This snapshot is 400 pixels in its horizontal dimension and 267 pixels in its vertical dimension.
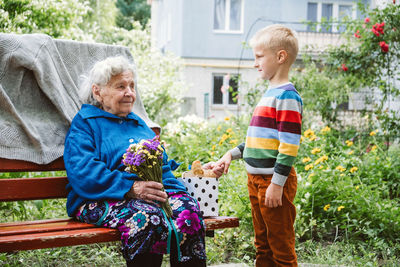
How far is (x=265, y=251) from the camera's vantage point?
2822mm

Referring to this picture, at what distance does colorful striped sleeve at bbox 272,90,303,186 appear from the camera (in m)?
2.51

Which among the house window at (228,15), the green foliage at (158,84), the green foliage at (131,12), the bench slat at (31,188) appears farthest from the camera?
the green foliage at (131,12)

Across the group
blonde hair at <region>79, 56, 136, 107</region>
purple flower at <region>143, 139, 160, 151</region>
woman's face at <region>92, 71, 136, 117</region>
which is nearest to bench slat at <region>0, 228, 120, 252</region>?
purple flower at <region>143, 139, 160, 151</region>

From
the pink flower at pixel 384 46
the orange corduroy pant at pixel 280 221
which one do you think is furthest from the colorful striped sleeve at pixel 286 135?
the pink flower at pixel 384 46

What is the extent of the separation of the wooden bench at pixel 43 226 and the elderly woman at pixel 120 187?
0.32 feet

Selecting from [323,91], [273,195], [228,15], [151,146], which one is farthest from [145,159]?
[228,15]

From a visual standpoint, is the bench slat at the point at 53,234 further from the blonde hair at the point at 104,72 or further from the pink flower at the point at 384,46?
the pink flower at the point at 384,46

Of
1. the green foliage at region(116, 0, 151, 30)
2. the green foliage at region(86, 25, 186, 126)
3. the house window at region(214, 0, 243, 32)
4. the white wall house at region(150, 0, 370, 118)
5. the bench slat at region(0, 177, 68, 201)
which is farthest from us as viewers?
the green foliage at region(116, 0, 151, 30)

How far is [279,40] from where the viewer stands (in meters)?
2.63

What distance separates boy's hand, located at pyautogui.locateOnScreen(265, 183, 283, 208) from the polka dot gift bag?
1.42 ft

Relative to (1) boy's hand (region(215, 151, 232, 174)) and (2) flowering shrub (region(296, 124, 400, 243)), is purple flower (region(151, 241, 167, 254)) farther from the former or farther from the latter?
(2) flowering shrub (region(296, 124, 400, 243))

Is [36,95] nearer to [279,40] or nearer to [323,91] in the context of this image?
[279,40]

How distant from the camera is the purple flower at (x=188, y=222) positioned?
261 cm

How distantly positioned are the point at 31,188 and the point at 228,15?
14.9m
